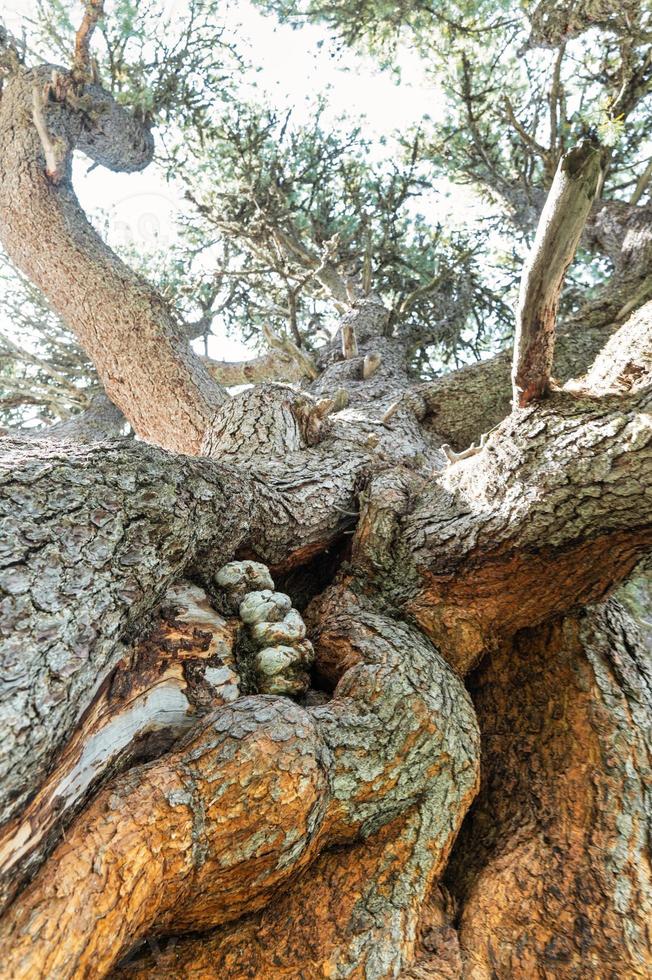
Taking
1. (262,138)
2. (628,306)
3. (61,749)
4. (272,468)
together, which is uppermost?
(262,138)

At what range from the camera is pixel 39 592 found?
1.19 m

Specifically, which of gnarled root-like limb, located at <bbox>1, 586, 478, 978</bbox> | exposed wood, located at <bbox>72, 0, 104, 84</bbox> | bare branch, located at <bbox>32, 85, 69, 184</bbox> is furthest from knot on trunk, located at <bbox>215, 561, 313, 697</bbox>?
exposed wood, located at <bbox>72, 0, 104, 84</bbox>

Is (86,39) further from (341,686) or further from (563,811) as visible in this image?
(563,811)

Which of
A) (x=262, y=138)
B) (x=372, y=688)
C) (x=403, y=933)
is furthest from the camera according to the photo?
(x=262, y=138)

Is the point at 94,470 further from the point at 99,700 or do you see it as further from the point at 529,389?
the point at 529,389

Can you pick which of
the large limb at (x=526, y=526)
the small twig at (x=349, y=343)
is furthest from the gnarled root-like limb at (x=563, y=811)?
the small twig at (x=349, y=343)

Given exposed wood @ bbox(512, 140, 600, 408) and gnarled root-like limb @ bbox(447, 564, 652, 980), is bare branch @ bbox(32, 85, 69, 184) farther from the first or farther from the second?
gnarled root-like limb @ bbox(447, 564, 652, 980)

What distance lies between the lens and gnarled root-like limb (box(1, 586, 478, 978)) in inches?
39.9

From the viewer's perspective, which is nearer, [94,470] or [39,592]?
[39,592]

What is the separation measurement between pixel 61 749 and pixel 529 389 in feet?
5.64

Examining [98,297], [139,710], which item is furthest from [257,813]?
[98,297]

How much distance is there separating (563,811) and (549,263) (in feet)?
5.44

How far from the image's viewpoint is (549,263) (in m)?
1.57

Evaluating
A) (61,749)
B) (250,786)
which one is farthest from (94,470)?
(250,786)
